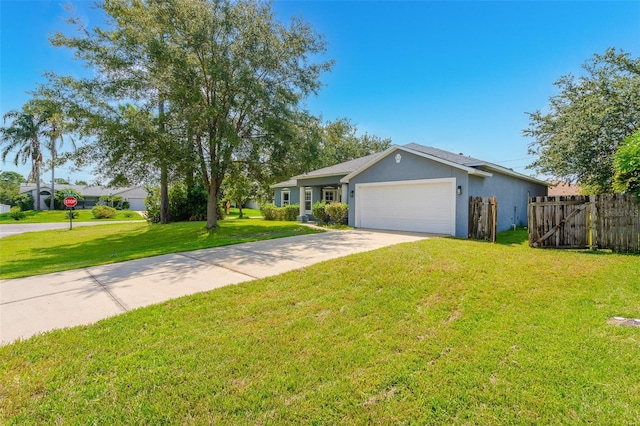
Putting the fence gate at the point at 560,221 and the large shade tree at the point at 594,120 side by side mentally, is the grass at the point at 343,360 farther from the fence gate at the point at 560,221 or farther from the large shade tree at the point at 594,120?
the large shade tree at the point at 594,120

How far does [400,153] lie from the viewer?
1266 centimetres

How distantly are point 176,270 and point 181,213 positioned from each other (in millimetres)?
15660

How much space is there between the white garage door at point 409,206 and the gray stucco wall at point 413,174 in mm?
203

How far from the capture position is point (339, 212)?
50.8ft

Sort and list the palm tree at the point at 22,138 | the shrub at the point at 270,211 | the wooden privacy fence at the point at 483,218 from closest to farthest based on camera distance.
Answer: the wooden privacy fence at the point at 483,218 < the shrub at the point at 270,211 < the palm tree at the point at 22,138

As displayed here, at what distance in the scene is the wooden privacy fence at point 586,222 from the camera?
7945 mm

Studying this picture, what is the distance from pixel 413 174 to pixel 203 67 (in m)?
9.64

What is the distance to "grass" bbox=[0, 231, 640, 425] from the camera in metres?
2.30

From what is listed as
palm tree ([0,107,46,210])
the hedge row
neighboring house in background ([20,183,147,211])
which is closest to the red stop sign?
the hedge row

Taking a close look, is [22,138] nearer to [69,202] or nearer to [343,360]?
[69,202]

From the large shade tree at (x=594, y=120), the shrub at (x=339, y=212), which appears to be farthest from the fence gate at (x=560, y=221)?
the shrub at (x=339, y=212)

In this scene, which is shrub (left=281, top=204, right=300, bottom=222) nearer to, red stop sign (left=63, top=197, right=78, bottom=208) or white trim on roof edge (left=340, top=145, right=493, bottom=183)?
white trim on roof edge (left=340, top=145, right=493, bottom=183)

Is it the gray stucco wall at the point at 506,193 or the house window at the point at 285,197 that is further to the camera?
the house window at the point at 285,197

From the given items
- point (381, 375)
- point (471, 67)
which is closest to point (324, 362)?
point (381, 375)
